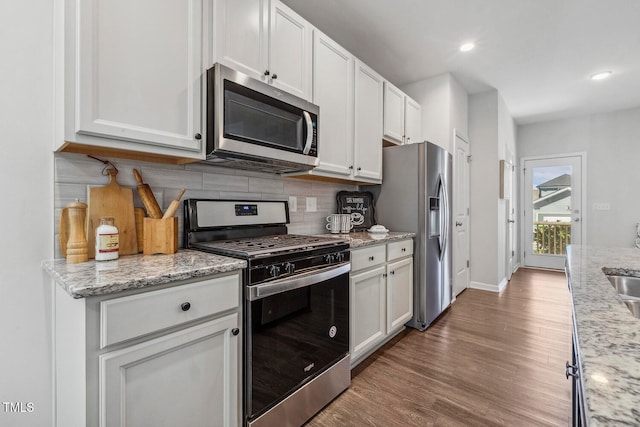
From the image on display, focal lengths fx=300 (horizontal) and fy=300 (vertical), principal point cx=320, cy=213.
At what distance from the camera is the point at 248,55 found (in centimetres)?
162

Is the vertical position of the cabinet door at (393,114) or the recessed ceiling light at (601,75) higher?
the recessed ceiling light at (601,75)

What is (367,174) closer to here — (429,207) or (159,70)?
(429,207)

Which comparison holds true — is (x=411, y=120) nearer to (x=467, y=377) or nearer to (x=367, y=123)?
(x=367, y=123)

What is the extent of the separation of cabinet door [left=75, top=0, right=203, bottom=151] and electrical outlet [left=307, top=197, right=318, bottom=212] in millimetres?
1175

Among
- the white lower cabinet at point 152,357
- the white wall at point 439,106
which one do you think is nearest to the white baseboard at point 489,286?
the white wall at point 439,106

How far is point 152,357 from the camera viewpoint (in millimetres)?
1024

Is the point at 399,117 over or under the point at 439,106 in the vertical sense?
under

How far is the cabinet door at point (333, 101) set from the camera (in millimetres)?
2104

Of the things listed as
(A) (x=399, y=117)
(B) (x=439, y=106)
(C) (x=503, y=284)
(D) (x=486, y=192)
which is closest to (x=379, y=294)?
(A) (x=399, y=117)

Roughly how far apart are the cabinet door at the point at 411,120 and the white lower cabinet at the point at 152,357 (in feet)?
8.77

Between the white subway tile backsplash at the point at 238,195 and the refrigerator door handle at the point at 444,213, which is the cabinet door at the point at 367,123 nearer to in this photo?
the refrigerator door handle at the point at 444,213

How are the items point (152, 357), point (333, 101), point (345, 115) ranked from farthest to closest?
point (345, 115), point (333, 101), point (152, 357)

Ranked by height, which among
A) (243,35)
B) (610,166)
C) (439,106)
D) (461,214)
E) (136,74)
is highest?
(439,106)

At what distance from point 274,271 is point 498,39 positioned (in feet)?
9.95
